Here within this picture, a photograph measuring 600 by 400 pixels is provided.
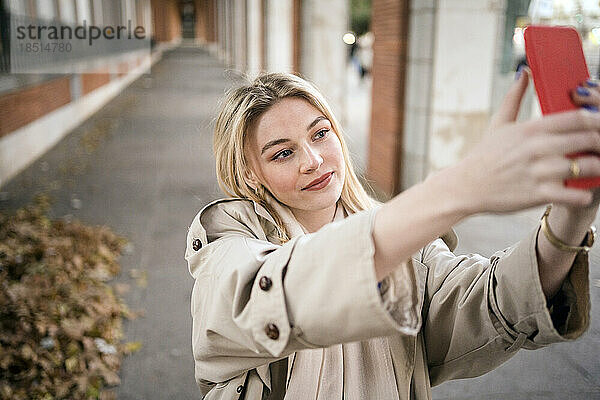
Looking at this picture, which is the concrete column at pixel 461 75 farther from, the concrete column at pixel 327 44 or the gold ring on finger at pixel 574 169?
the gold ring on finger at pixel 574 169

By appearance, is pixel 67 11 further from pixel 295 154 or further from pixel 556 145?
pixel 556 145

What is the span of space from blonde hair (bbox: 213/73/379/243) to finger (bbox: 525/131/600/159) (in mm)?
809

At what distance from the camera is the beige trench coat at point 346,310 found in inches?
38.4

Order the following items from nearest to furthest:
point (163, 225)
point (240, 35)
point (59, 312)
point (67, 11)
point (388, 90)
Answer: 1. point (59, 312)
2. point (163, 225)
3. point (388, 90)
4. point (67, 11)
5. point (240, 35)

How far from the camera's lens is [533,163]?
31.4 inches

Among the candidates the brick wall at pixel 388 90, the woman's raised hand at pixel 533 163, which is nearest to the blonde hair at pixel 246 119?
the woman's raised hand at pixel 533 163

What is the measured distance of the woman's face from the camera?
5.01 feet

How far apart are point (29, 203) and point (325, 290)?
22.0 ft

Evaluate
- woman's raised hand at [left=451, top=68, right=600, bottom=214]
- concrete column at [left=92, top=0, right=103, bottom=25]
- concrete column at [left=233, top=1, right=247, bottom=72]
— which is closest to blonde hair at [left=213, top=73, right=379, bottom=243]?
woman's raised hand at [left=451, top=68, right=600, bottom=214]

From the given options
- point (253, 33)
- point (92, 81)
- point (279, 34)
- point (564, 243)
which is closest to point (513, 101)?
point (564, 243)

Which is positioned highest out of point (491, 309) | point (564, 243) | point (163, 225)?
point (564, 243)

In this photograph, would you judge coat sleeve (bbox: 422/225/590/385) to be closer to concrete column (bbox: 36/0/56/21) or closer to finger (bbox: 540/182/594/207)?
finger (bbox: 540/182/594/207)

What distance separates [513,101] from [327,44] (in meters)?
10.9

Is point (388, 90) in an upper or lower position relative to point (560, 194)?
lower
